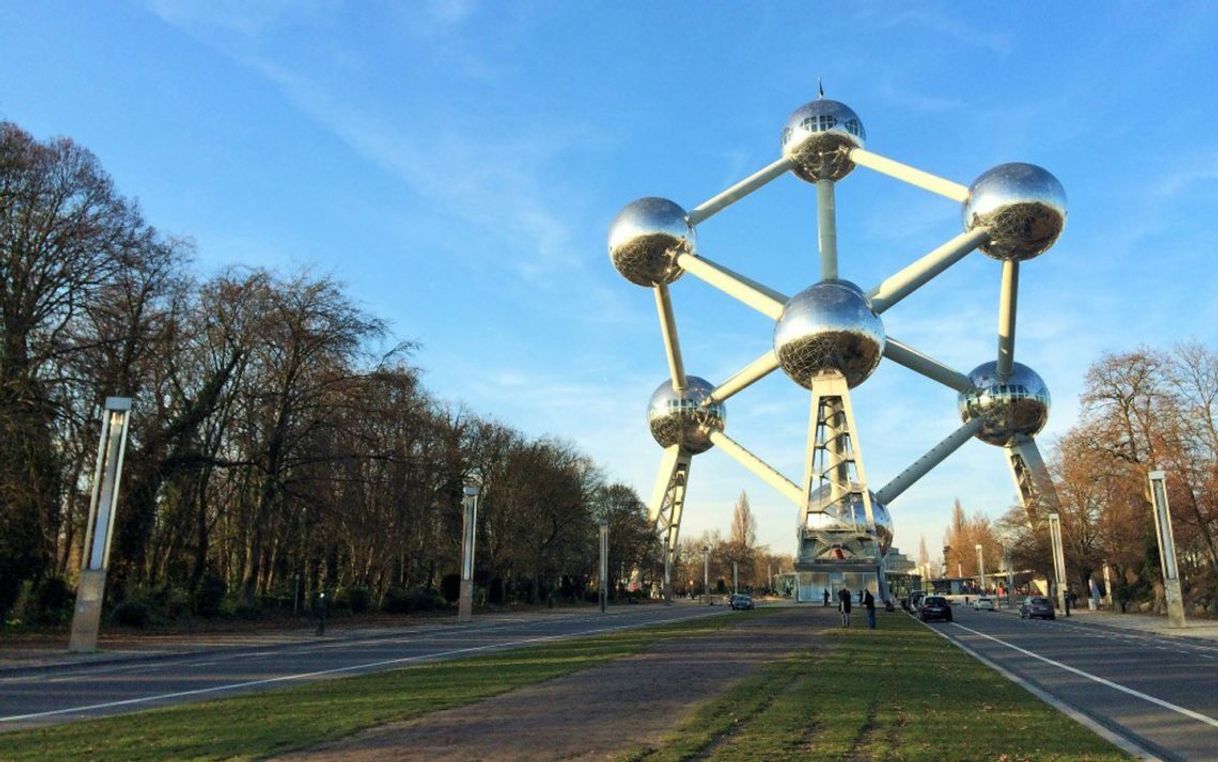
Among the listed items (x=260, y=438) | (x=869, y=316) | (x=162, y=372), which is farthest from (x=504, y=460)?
(x=162, y=372)

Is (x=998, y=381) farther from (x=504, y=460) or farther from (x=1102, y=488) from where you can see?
(x=504, y=460)

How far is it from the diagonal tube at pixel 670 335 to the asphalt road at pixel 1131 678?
1190 inches

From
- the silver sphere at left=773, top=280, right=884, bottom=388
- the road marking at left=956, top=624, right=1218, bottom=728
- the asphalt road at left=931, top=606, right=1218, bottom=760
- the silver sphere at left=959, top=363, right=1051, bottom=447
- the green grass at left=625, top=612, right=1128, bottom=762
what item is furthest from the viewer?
the silver sphere at left=959, top=363, right=1051, bottom=447

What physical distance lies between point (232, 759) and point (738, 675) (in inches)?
339

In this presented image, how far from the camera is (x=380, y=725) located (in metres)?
9.31

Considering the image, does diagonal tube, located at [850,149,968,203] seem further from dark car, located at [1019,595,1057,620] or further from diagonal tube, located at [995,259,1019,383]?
dark car, located at [1019,595,1057,620]

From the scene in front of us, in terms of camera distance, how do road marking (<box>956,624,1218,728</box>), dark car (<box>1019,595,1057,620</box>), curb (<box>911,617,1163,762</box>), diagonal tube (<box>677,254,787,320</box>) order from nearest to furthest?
curb (<box>911,617,1163,762</box>) → road marking (<box>956,624,1218,728</box>) → dark car (<box>1019,595,1057,620</box>) → diagonal tube (<box>677,254,787,320</box>)

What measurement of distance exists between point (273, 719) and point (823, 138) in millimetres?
48352

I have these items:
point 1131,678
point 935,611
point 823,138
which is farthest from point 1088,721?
point 823,138

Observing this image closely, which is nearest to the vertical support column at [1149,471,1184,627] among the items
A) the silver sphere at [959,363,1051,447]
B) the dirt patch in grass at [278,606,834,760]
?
the dirt patch in grass at [278,606,834,760]

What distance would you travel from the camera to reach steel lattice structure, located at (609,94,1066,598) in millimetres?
46406

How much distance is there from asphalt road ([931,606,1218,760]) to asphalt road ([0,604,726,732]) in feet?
35.8

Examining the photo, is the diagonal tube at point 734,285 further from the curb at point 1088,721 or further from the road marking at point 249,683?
the curb at point 1088,721

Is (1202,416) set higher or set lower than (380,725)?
higher
